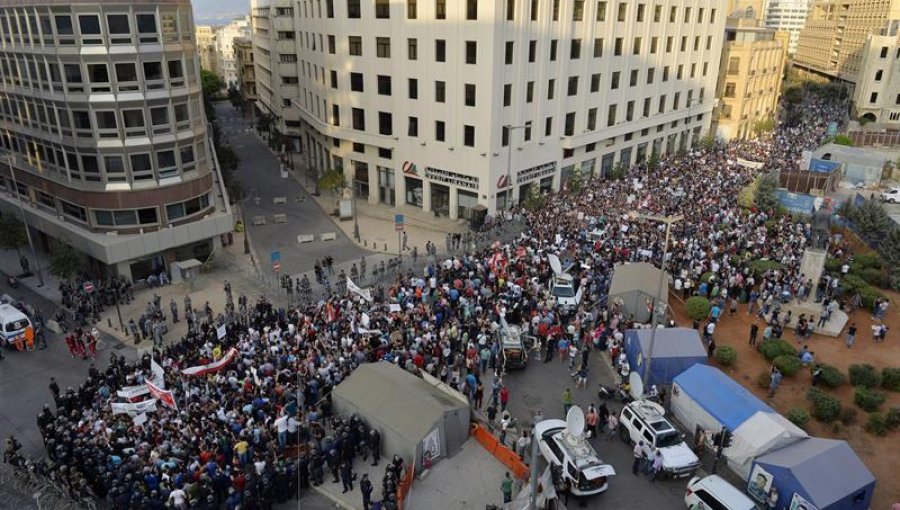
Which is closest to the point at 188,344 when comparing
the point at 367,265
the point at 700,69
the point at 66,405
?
the point at 66,405

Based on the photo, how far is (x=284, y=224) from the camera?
46.6 metres

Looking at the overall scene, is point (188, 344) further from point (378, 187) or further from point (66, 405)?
point (378, 187)

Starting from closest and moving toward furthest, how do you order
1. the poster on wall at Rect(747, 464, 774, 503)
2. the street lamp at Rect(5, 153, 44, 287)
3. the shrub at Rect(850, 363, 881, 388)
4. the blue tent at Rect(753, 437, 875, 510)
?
the blue tent at Rect(753, 437, 875, 510) < the poster on wall at Rect(747, 464, 774, 503) < the shrub at Rect(850, 363, 881, 388) < the street lamp at Rect(5, 153, 44, 287)

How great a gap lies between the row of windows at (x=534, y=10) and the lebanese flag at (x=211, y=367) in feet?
93.7

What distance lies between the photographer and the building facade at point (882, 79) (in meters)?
81.9

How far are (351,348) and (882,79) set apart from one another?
8927 centimetres

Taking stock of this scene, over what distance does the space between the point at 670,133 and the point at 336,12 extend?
1463 inches

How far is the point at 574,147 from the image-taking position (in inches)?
1996

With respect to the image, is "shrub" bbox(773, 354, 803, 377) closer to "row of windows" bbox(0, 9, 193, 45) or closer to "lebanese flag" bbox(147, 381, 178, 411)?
Answer: "lebanese flag" bbox(147, 381, 178, 411)

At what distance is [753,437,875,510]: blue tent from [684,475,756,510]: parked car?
1.24 meters

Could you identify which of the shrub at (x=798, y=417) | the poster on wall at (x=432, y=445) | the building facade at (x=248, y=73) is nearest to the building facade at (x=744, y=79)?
the shrub at (x=798, y=417)

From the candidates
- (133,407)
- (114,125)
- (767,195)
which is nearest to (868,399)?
(767,195)

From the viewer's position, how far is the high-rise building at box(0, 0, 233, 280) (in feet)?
105

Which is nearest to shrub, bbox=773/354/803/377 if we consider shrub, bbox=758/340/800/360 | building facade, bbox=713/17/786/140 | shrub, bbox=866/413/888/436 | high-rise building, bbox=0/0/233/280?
shrub, bbox=758/340/800/360
